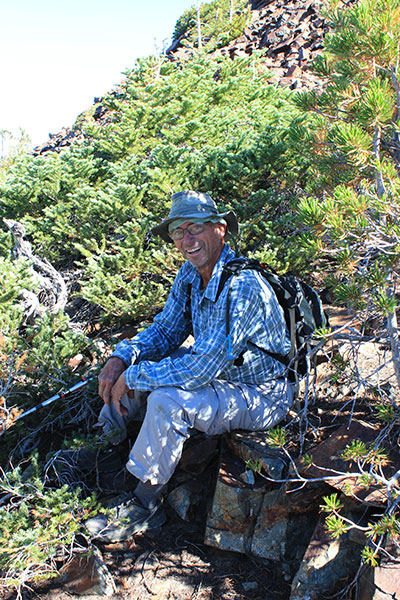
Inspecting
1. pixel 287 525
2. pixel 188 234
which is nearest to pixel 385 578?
pixel 287 525

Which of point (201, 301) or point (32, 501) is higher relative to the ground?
point (201, 301)

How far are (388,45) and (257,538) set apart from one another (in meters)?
2.74

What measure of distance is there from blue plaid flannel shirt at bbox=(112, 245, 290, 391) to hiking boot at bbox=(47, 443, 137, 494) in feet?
2.24

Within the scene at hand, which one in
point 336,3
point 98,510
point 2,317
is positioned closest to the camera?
point 336,3

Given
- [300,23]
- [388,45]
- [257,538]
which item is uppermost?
[300,23]

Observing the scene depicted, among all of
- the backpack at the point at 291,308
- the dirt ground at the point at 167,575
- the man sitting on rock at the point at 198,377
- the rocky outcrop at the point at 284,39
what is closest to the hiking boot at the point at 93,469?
the man sitting on rock at the point at 198,377

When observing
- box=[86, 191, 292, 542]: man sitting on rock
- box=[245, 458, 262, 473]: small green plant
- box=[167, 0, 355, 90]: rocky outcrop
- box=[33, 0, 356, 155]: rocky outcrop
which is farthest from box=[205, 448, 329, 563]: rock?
box=[167, 0, 355, 90]: rocky outcrop

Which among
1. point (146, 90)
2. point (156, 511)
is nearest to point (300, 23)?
point (146, 90)

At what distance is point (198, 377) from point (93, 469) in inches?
45.2

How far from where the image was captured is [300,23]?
77.4ft

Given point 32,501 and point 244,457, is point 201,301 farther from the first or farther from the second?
point 32,501

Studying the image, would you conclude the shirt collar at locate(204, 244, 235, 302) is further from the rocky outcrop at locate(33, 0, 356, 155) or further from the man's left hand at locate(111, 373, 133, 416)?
the rocky outcrop at locate(33, 0, 356, 155)

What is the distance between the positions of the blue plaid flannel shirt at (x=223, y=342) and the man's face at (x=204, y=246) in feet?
0.26

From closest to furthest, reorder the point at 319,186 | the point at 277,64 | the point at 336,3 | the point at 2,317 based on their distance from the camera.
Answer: the point at 336,3 < the point at 319,186 < the point at 2,317 < the point at 277,64
